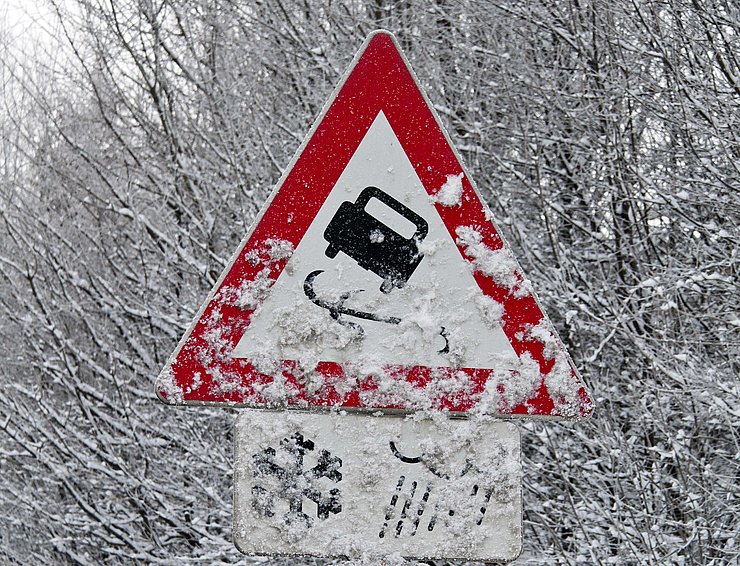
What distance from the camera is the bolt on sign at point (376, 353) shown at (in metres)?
1.50

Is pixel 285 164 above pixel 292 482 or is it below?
above

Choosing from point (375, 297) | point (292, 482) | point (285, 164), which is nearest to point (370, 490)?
point (292, 482)

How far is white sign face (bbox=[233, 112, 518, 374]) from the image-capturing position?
1.55 metres

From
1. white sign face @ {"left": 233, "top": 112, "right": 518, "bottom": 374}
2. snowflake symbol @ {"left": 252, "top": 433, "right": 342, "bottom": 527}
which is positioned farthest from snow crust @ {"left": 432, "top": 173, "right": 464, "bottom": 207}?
snowflake symbol @ {"left": 252, "top": 433, "right": 342, "bottom": 527}

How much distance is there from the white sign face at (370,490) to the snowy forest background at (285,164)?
6.25 ft

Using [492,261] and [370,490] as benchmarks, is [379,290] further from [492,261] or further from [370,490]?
[370,490]

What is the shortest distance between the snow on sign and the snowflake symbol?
0.09 metres

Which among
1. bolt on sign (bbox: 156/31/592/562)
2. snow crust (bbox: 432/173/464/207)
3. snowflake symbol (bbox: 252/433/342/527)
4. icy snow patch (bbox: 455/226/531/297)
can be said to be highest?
snow crust (bbox: 432/173/464/207)

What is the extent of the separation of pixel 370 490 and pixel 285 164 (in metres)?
3.64

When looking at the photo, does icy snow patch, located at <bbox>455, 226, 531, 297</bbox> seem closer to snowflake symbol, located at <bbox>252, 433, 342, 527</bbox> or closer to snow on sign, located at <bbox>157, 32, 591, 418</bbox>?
snow on sign, located at <bbox>157, 32, 591, 418</bbox>

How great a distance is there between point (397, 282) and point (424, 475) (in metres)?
0.35

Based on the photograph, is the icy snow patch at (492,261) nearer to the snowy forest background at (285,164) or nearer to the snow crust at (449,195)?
the snow crust at (449,195)

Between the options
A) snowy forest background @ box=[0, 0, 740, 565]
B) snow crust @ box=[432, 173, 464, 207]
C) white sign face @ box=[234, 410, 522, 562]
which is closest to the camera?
white sign face @ box=[234, 410, 522, 562]

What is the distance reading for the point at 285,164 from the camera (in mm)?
4961
